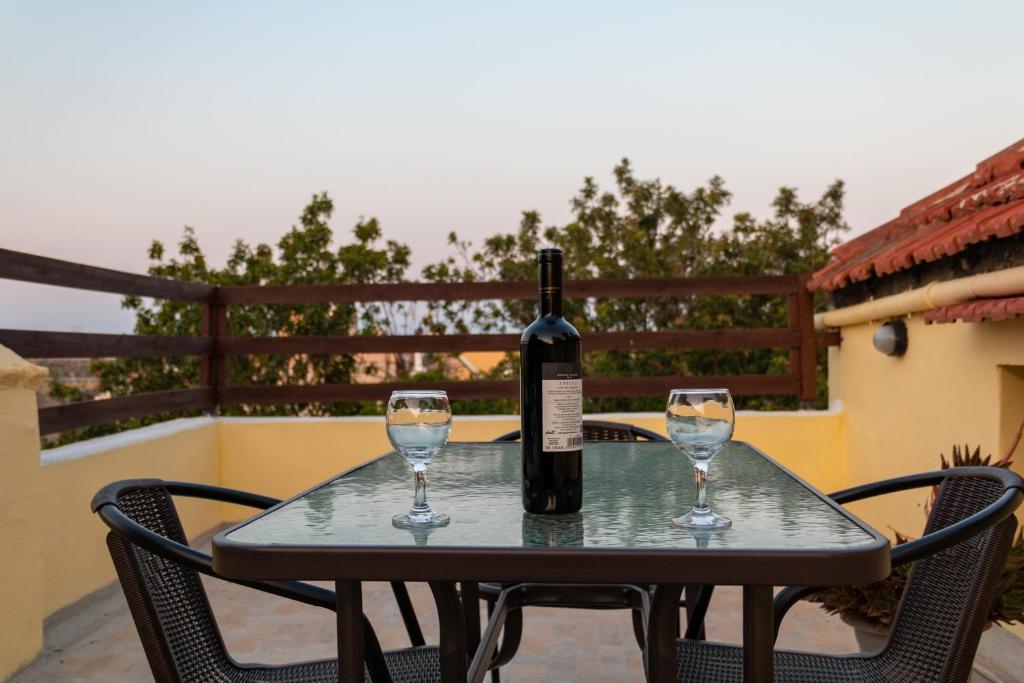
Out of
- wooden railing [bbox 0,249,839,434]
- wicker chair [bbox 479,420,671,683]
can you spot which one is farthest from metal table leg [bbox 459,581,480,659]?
wooden railing [bbox 0,249,839,434]

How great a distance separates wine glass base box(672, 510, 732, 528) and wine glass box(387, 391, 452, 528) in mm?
333

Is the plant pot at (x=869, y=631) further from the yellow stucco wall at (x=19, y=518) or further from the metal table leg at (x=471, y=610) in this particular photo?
the yellow stucco wall at (x=19, y=518)

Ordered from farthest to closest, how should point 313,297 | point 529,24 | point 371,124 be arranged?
point 371,124 < point 529,24 < point 313,297

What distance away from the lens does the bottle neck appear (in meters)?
1.24

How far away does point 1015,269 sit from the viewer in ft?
8.80

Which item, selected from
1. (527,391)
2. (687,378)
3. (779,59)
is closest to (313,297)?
(687,378)

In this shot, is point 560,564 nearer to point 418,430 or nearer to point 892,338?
point 418,430

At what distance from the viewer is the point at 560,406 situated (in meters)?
1.19

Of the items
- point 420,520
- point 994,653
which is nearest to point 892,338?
point 994,653

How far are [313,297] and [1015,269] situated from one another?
3537 mm

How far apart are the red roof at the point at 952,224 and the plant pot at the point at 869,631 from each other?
1327 millimetres

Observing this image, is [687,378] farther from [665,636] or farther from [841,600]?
[665,636]

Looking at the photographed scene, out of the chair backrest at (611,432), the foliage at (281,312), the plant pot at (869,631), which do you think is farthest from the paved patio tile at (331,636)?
the foliage at (281,312)

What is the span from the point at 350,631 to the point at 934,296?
2954mm
